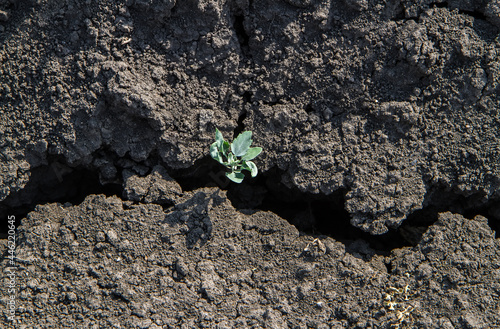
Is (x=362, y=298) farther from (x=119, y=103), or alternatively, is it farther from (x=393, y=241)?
(x=119, y=103)

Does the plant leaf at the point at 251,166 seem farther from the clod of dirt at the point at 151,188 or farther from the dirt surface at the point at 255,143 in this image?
the clod of dirt at the point at 151,188

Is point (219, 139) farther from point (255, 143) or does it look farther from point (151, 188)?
point (151, 188)

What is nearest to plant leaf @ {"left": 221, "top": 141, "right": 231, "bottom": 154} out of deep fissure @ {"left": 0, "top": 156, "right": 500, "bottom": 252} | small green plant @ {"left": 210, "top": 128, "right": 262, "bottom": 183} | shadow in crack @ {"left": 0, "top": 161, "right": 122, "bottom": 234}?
small green plant @ {"left": 210, "top": 128, "right": 262, "bottom": 183}

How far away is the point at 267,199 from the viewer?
6.53 ft

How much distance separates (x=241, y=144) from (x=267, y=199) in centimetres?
38

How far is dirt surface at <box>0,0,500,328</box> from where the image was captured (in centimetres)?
168

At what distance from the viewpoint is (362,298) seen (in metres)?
1.69

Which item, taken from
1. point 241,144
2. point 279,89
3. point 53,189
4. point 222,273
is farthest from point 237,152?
point 53,189

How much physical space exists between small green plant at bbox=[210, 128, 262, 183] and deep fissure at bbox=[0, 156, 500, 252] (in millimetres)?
137

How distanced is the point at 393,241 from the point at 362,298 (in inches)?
13.8

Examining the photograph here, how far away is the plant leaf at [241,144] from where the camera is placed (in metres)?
1.70

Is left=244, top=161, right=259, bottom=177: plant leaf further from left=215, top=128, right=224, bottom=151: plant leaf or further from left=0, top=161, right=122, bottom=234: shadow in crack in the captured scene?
left=0, top=161, right=122, bottom=234: shadow in crack

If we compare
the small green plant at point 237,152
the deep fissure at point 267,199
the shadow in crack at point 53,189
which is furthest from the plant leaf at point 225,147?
the shadow in crack at point 53,189

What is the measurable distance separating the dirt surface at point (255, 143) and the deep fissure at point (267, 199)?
0.04m
